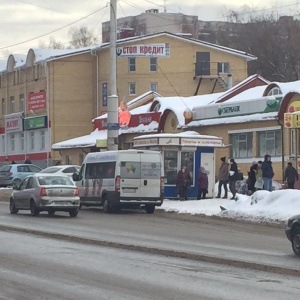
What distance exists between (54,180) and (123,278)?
17033mm

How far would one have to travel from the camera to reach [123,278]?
13.8 metres

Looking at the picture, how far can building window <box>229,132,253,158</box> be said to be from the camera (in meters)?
44.1

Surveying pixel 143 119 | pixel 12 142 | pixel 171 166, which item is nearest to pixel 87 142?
pixel 143 119

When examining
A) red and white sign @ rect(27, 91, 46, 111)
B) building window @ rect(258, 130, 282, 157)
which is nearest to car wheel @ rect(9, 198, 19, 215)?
building window @ rect(258, 130, 282, 157)

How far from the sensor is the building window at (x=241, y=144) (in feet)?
145

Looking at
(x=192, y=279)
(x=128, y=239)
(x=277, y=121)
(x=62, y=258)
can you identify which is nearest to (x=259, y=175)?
(x=277, y=121)

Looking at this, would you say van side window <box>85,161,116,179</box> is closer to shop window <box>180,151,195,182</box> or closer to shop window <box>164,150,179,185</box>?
shop window <box>164,150,179,185</box>

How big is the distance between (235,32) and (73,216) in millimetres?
82456

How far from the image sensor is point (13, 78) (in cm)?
8038

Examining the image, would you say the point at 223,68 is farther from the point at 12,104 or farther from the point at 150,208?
the point at 150,208

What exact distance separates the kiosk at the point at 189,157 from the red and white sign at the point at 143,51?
25.5 ft

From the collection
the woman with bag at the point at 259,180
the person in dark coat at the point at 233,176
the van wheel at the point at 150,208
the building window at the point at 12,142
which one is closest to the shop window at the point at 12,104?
the building window at the point at 12,142

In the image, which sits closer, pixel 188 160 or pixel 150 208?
pixel 150 208

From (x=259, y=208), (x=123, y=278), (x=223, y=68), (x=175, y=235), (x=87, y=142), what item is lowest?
(x=175, y=235)
